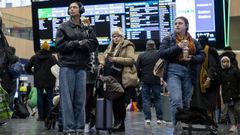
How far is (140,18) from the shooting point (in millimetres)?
11375

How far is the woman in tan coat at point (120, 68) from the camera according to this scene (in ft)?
26.0

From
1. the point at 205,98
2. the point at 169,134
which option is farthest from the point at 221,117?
the point at 169,134

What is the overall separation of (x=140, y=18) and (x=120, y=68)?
3612 millimetres

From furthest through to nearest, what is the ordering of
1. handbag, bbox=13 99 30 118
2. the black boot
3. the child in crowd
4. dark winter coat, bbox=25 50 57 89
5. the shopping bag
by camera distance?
handbag, bbox=13 99 30 118, dark winter coat, bbox=25 50 57 89, the child in crowd, the black boot, the shopping bag

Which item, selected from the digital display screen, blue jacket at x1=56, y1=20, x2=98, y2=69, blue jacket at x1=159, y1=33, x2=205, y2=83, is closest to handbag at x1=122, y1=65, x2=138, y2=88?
blue jacket at x1=56, y1=20, x2=98, y2=69

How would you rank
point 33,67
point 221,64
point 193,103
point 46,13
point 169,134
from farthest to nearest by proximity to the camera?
point 46,13 < point 33,67 < point 221,64 < point 193,103 < point 169,134

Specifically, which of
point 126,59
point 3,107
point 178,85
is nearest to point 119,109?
point 126,59

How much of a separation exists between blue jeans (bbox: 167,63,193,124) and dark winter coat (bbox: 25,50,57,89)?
15.4ft

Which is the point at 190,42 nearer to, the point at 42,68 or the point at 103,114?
the point at 103,114

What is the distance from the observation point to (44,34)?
12039 mm

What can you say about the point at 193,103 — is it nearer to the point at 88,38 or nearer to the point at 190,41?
the point at 190,41

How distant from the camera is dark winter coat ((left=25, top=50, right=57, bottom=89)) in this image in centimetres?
1052

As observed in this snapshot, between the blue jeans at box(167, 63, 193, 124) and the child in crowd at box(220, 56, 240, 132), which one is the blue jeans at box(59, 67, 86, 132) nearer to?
the blue jeans at box(167, 63, 193, 124)

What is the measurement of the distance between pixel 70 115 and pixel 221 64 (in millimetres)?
4315
